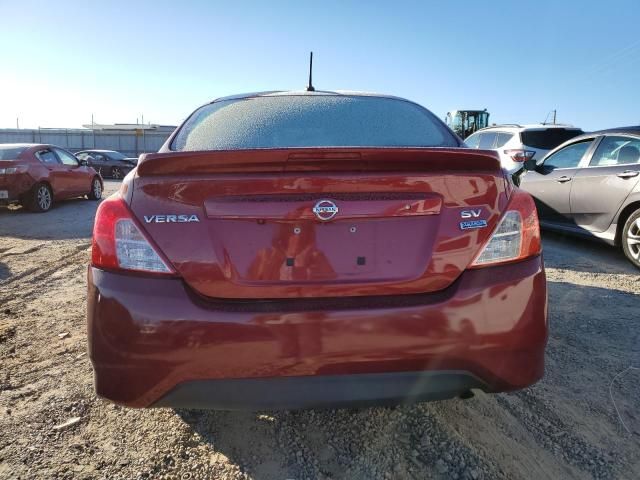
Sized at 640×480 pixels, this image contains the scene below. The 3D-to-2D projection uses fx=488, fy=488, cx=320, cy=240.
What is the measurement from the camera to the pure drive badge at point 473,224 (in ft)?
5.86

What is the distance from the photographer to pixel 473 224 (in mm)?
1797

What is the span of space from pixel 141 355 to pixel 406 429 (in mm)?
1288

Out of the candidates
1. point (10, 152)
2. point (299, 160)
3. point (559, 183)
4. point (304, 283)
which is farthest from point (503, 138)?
point (10, 152)

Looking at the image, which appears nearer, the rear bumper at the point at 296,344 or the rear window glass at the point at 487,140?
the rear bumper at the point at 296,344

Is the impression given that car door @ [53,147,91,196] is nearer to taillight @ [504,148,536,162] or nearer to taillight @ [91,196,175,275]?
taillight @ [504,148,536,162]

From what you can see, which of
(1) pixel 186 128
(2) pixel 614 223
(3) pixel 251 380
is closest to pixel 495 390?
(3) pixel 251 380

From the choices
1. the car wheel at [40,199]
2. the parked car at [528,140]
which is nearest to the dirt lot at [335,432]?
the parked car at [528,140]

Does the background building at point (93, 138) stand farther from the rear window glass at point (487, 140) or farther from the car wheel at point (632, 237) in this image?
the car wheel at point (632, 237)

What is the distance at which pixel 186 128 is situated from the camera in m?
2.63

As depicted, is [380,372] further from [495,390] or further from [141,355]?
[141,355]

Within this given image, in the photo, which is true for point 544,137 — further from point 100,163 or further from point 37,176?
point 100,163

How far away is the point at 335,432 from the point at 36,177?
967 centimetres

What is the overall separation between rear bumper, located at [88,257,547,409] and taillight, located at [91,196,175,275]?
48 mm

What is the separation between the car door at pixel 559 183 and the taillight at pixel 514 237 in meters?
4.59
